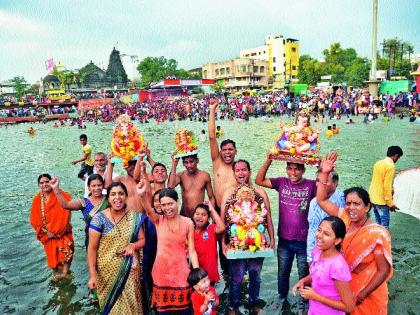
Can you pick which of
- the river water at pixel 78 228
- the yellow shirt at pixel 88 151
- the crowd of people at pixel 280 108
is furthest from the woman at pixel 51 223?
the crowd of people at pixel 280 108

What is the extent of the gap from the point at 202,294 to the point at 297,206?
1.48 m

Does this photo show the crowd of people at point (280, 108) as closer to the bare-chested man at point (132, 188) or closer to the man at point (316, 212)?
the bare-chested man at point (132, 188)

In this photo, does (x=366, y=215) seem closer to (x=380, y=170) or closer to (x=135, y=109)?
(x=380, y=170)

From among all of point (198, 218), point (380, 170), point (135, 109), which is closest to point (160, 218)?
point (198, 218)

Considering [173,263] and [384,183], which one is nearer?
[173,263]

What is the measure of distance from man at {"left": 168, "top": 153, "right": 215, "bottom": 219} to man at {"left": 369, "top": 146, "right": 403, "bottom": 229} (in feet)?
9.60

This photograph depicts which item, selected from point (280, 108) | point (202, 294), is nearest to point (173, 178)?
point (202, 294)

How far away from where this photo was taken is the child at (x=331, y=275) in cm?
268

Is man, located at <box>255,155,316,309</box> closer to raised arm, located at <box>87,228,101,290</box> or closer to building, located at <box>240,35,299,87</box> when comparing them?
raised arm, located at <box>87,228,101,290</box>

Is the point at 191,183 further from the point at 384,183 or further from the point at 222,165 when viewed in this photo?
the point at 384,183

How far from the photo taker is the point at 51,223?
5262 millimetres

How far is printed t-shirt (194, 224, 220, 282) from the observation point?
404cm

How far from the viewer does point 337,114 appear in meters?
29.9

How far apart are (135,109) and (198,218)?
43.8 metres
